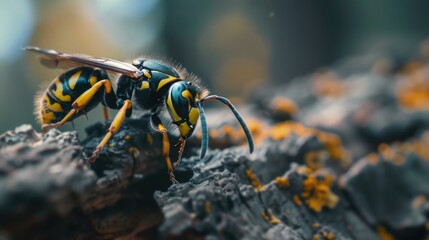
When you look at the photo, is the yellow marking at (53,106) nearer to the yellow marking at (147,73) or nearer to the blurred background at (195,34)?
the yellow marking at (147,73)

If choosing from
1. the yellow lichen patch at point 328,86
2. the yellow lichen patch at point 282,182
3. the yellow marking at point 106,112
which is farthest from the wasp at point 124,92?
the yellow lichen patch at point 328,86

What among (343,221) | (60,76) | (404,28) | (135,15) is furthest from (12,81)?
(404,28)

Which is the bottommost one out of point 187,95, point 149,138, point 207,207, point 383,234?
point 383,234

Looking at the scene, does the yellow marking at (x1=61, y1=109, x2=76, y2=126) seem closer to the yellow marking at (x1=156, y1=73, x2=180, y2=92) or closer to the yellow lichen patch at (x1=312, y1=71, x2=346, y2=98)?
the yellow marking at (x1=156, y1=73, x2=180, y2=92)

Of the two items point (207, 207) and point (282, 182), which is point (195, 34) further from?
point (207, 207)

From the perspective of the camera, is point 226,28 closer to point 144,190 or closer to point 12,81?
point 12,81

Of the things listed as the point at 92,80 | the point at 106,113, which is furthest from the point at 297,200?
the point at 92,80
